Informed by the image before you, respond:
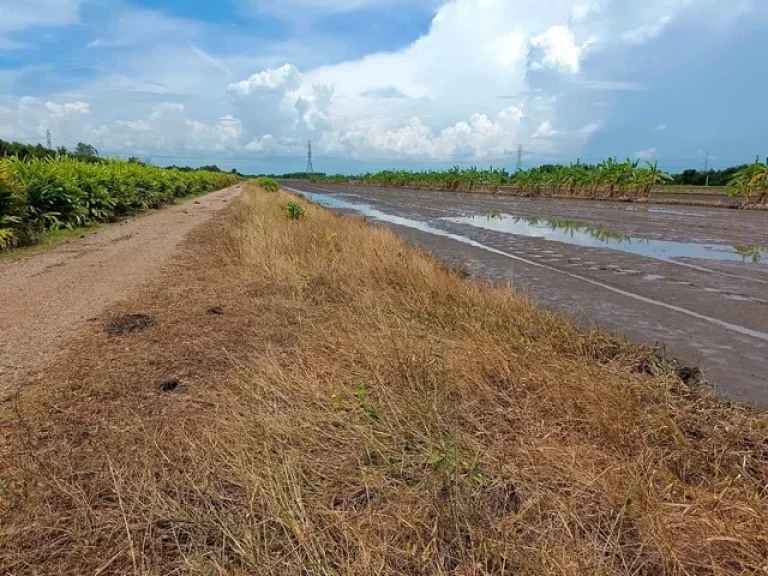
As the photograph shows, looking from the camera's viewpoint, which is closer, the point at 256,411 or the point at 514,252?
the point at 256,411

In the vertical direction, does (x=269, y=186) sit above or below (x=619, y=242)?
above

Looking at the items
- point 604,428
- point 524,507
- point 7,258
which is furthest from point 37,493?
point 7,258

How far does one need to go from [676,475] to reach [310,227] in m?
12.0

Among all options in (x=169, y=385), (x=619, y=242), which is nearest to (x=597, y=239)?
(x=619, y=242)

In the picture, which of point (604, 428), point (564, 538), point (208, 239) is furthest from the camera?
point (208, 239)

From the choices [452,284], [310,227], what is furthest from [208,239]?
[452,284]

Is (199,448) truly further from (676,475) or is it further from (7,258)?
(7,258)

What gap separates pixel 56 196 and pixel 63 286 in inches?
304

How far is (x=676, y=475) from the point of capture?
2.79 meters

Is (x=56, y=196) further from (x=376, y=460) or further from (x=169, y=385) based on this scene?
(x=376, y=460)

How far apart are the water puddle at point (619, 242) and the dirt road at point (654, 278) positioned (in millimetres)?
32

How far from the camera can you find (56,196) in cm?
1321

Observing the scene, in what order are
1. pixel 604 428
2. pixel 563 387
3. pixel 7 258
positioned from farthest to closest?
1. pixel 7 258
2. pixel 563 387
3. pixel 604 428

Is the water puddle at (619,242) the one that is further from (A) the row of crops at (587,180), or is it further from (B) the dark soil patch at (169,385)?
(A) the row of crops at (587,180)
